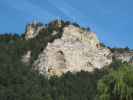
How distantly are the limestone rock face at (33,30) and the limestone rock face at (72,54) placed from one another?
9.03m

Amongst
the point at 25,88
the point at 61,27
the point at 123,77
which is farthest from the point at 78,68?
the point at 123,77

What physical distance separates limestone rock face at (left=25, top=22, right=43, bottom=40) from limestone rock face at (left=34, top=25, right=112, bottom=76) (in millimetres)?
9031

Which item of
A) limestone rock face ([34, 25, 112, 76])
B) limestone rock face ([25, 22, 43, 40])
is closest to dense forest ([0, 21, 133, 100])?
limestone rock face ([25, 22, 43, 40])

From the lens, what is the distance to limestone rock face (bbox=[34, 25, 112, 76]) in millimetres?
113062

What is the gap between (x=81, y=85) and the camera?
322 feet

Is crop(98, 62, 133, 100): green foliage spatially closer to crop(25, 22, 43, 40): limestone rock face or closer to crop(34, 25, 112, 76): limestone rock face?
crop(34, 25, 112, 76): limestone rock face

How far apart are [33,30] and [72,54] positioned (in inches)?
699

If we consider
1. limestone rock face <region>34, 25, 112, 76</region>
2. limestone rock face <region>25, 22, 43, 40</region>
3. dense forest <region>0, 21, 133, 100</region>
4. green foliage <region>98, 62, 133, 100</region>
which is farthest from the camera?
limestone rock face <region>25, 22, 43, 40</region>

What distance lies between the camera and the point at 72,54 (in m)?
117

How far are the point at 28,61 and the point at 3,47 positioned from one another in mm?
6640

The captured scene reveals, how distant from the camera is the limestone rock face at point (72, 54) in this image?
11306 cm

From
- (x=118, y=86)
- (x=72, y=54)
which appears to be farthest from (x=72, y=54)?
(x=118, y=86)

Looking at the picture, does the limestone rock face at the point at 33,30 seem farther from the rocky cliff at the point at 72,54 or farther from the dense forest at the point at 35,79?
the rocky cliff at the point at 72,54

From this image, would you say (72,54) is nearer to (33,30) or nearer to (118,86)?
(33,30)
